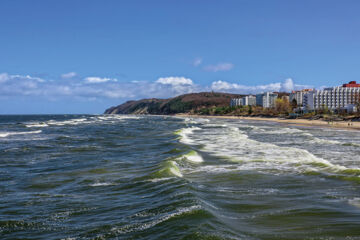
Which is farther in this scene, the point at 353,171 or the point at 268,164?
the point at 268,164

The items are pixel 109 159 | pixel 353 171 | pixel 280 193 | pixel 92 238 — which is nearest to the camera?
pixel 92 238

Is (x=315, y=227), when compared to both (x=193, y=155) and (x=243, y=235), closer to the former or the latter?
(x=243, y=235)

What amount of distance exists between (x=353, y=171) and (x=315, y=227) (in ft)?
23.6

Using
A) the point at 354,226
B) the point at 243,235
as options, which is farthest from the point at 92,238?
the point at 354,226

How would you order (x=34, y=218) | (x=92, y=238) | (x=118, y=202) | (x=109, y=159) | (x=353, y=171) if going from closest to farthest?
1. (x=92, y=238)
2. (x=34, y=218)
3. (x=118, y=202)
4. (x=353, y=171)
5. (x=109, y=159)

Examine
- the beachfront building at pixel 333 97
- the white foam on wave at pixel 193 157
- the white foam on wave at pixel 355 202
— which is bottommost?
the white foam on wave at pixel 193 157

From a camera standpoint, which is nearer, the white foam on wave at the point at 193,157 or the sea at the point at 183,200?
the sea at the point at 183,200

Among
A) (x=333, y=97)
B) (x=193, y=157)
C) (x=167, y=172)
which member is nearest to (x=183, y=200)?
(x=167, y=172)

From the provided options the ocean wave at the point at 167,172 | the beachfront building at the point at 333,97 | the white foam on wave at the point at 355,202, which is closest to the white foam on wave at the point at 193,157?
the ocean wave at the point at 167,172

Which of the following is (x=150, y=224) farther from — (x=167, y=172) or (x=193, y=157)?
(x=193, y=157)

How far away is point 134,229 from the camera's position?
7121 millimetres

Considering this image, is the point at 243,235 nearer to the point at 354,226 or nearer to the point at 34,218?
the point at 354,226

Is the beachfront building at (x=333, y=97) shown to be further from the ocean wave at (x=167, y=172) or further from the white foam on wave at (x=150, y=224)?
the white foam on wave at (x=150, y=224)

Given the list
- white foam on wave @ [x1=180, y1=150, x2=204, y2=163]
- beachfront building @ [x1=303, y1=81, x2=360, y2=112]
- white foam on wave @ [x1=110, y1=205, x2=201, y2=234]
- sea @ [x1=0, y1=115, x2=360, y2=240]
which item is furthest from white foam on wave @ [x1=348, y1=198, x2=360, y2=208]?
beachfront building @ [x1=303, y1=81, x2=360, y2=112]
